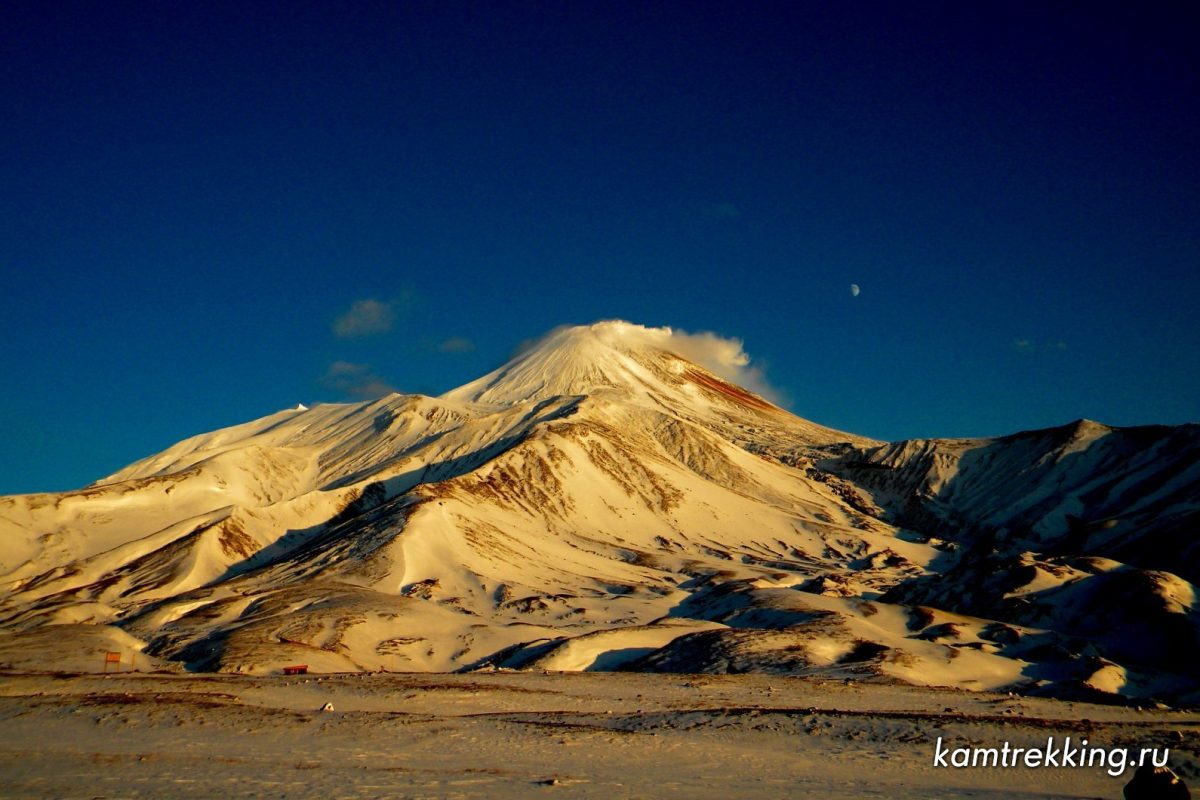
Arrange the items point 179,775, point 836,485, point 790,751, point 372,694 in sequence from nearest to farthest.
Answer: point 179,775 < point 790,751 < point 372,694 < point 836,485

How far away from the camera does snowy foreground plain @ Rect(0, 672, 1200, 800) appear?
20.8m

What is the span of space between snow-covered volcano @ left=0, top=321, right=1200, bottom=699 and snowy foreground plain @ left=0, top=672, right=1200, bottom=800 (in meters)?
22.7

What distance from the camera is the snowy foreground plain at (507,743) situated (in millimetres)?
20797

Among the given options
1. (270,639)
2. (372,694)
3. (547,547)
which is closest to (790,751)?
(372,694)

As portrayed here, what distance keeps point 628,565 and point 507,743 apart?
108 m

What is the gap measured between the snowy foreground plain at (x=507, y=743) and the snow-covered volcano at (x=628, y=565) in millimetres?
22738

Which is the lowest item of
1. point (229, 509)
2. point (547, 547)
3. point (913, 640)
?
point (913, 640)

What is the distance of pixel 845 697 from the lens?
41469 mm

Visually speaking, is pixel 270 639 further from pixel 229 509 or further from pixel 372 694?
pixel 229 509

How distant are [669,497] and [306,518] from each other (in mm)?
65080

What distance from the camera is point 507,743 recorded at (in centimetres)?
2684

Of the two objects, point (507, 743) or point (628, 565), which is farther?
point (628, 565)

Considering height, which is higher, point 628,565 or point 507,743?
point 628,565

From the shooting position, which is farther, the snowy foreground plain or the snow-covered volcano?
the snow-covered volcano
